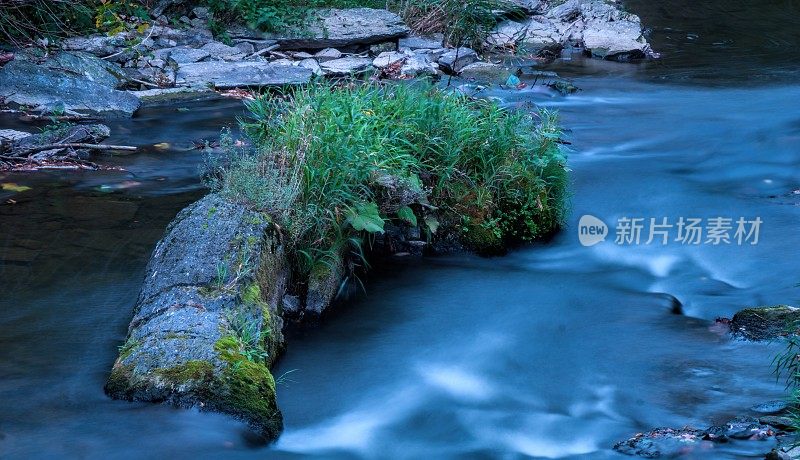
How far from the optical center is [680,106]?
10.4 metres

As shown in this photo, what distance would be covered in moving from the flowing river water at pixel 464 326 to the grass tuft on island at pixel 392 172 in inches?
13.0

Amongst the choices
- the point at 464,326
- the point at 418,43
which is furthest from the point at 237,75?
the point at 464,326

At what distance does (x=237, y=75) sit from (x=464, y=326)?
632 centimetres

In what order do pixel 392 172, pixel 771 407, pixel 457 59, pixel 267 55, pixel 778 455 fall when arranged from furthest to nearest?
pixel 457 59, pixel 267 55, pixel 392 172, pixel 771 407, pixel 778 455

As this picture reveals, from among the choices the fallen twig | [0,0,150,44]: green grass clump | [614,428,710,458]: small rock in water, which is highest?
[0,0,150,44]: green grass clump

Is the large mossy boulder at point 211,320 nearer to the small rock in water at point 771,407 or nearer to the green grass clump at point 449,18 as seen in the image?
the small rock in water at point 771,407

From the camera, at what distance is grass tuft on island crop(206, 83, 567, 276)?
220 inches

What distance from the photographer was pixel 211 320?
4.30 meters

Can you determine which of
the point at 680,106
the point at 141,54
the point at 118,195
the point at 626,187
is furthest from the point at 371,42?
the point at 118,195

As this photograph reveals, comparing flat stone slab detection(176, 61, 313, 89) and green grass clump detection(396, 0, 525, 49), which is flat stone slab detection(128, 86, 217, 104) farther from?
green grass clump detection(396, 0, 525, 49)

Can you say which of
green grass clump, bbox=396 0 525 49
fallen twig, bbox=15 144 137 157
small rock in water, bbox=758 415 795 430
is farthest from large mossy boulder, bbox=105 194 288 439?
green grass clump, bbox=396 0 525 49

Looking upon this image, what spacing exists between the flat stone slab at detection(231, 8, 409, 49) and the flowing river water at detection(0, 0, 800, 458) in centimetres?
340

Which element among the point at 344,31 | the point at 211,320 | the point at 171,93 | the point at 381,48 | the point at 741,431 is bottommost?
the point at 741,431

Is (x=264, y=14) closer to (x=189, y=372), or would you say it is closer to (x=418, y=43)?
(x=418, y=43)
